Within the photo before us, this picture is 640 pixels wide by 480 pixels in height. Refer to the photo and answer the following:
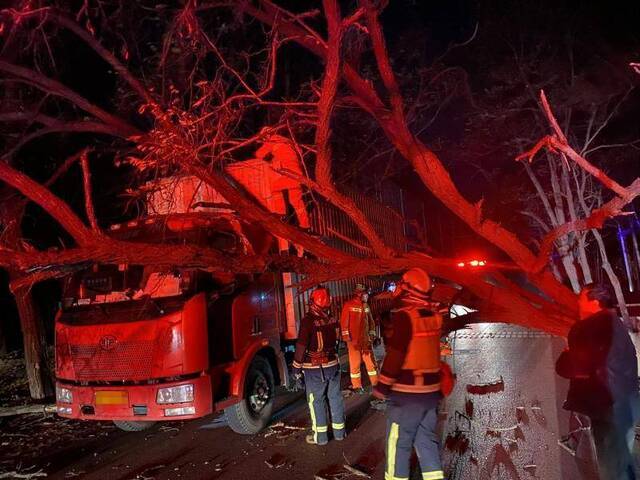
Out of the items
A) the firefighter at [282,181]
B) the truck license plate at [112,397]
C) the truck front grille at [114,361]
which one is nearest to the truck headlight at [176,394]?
the truck front grille at [114,361]

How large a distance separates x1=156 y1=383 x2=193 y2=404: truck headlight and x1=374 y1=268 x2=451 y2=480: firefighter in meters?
2.34

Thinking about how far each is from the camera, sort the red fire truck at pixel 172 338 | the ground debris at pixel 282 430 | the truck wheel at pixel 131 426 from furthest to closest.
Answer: the truck wheel at pixel 131 426, the ground debris at pixel 282 430, the red fire truck at pixel 172 338

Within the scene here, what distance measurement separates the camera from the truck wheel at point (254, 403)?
613cm

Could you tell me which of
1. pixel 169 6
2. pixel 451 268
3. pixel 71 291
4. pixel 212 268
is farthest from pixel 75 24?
pixel 451 268

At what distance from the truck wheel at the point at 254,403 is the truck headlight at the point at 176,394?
88 cm

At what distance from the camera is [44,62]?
8969 mm

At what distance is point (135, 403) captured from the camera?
5.46 metres

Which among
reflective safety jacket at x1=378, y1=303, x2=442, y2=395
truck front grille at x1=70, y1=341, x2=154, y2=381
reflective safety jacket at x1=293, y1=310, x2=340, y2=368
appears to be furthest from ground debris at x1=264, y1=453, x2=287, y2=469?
reflective safety jacket at x1=378, y1=303, x2=442, y2=395

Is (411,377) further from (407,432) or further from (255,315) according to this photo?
(255,315)

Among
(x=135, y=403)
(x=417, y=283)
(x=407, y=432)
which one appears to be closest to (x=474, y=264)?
(x=417, y=283)

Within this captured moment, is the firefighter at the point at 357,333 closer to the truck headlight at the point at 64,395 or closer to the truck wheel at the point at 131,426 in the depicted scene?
the truck wheel at the point at 131,426

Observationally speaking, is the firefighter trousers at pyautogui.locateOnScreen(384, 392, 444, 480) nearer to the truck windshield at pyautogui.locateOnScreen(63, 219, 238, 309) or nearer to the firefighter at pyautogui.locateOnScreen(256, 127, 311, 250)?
the truck windshield at pyautogui.locateOnScreen(63, 219, 238, 309)

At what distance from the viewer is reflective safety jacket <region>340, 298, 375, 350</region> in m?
7.60

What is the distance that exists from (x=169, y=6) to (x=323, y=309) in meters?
5.68
